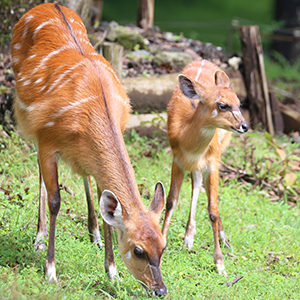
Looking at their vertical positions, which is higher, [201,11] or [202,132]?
[202,132]

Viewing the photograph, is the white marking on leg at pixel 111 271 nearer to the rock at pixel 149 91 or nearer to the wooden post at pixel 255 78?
the rock at pixel 149 91

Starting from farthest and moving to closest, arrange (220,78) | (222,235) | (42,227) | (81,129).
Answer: (222,235) < (220,78) < (42,227) < (81,129)

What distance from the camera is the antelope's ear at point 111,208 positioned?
355cm

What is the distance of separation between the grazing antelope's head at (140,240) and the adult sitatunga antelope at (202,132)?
1234mm

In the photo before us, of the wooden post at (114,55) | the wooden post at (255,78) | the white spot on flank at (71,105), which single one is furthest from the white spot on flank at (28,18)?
the wooden post at (255,78)

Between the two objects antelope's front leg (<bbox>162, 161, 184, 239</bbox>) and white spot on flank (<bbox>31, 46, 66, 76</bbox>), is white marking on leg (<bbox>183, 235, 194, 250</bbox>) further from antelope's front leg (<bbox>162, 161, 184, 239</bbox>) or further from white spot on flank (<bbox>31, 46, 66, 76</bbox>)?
white spot on flank (<bbox>31, 46, 66, 76</bbox>)

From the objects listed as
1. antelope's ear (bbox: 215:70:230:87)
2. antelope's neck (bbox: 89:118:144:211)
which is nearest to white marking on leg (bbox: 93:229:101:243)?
antelope's neck (bbox: 89:118:144:211)

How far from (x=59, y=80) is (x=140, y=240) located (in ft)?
5.60

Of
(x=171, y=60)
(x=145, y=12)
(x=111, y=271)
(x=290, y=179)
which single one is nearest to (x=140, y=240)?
(x=111, y=271)

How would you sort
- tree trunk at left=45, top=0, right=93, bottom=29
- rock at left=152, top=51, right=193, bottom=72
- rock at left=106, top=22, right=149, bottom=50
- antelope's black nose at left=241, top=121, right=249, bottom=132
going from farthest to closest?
rock at left=106, top=22, right=149, bottom=50 < rock at left=152, top=51, right=193, bottom=72 < tree trunk at left=45, top=0, right=93, bottom=29 < antelope's black nose at left=241, top=121, right=249, bottom=132

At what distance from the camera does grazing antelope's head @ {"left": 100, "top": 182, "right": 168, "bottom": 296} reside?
3.50 m

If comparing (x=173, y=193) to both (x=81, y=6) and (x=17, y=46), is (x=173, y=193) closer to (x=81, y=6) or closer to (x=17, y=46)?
(x=17, y=46)

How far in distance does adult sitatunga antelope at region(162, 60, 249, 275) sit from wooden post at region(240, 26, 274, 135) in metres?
3.17

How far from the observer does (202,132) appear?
15.9 feet
